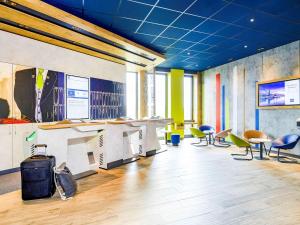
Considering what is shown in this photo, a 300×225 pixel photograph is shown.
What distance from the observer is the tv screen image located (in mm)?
6019

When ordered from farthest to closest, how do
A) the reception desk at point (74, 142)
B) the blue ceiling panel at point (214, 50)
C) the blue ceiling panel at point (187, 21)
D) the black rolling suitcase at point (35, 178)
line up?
1. the blue ceiling panel at point (214, 50)
2. the blue ceiling panel at point (187, 21)
3. the reception desk at point (74, 142)
4. the black rolling suitcase at point (35, 178)

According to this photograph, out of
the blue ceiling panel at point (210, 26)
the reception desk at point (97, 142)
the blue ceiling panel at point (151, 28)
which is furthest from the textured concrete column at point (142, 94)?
the blue ceiling panel at point (210, 26)

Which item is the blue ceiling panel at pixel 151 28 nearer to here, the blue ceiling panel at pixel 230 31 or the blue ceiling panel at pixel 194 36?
the blue ceiling panel at pixel 194 36

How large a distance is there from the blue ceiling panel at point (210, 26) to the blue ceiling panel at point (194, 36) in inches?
9.0

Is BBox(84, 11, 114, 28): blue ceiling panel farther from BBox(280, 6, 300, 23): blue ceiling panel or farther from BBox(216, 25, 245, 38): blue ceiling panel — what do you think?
BBox(280, 6, 300, 23): blue ceiling panel

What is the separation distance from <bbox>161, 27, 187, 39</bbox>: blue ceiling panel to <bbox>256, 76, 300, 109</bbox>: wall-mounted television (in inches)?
137

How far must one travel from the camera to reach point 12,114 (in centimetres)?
458

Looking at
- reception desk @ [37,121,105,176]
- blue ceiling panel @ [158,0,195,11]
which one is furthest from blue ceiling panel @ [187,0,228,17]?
reception desk @ [37,121,105,176]

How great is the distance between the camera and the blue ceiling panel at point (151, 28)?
16.4ft

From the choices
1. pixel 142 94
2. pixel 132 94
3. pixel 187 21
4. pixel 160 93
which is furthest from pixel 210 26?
pixel 160 93

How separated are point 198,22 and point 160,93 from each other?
510 centimetres

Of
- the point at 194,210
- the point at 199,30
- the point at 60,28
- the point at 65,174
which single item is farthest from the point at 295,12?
the point at 65,174

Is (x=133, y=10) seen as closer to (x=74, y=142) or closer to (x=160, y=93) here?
(x=74, y=142)

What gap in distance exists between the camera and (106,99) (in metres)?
7.11
